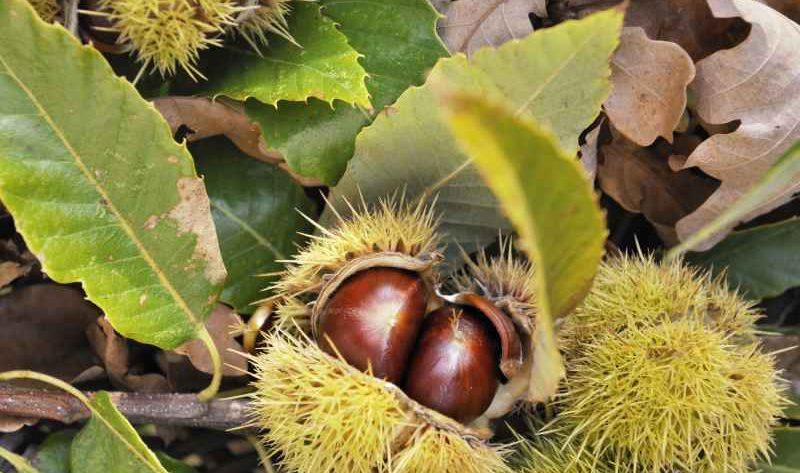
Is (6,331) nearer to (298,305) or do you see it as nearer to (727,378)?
(298,305)

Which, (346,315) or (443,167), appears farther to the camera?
(443,167)

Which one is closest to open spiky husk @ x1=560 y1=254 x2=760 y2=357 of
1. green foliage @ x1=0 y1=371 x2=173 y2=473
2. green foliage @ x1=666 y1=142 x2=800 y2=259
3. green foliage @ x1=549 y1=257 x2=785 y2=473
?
green foliage @ x1=549 y1=257 x2=785 y2=473

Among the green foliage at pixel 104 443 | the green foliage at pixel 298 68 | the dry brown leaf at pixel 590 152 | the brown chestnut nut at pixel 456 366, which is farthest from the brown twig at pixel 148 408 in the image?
the dry brown leaf at pixel 590 152

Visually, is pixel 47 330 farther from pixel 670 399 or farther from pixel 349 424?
pixel 670 399

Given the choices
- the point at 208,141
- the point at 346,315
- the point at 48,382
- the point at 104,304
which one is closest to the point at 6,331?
the point at 48,382

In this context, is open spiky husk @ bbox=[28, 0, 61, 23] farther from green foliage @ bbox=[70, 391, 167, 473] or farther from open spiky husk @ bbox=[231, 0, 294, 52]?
green foliage @ bbox=[70, 391, 167, 473]

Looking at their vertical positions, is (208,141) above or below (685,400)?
above

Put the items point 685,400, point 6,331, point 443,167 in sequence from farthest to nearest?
1. point 6,331
2. point 443,167
3. point 685,400
